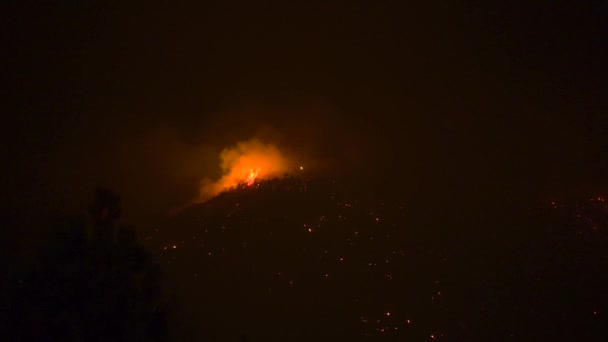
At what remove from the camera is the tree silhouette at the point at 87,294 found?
5062 millimetres

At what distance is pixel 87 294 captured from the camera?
17.0ft

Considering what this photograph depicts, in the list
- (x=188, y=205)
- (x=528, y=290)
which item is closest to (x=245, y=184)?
(x=188, y=205)

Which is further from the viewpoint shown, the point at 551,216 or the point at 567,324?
the point at 551,216

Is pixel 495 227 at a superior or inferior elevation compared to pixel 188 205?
inferior

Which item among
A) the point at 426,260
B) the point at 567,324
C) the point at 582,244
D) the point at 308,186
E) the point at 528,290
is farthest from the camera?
the point at 308,186

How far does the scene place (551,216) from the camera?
22.0 meters

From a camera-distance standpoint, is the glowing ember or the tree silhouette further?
the glowing ember

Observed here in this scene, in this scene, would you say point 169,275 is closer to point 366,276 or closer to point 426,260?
point 366,276

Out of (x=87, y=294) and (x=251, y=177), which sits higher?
(x=251, y=177)

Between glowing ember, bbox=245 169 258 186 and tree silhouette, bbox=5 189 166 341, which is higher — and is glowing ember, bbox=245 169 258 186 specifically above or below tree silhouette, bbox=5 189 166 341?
above

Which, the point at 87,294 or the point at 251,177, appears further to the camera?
the point at 251,177

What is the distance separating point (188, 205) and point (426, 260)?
12.6 m

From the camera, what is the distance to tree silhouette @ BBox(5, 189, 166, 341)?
5.06 meters

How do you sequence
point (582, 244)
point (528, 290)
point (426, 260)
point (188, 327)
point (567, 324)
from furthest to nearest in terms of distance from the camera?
point (426, 260) < point (582, 244) < point (528, 290) < point (567, 324) < point (188, 327)
